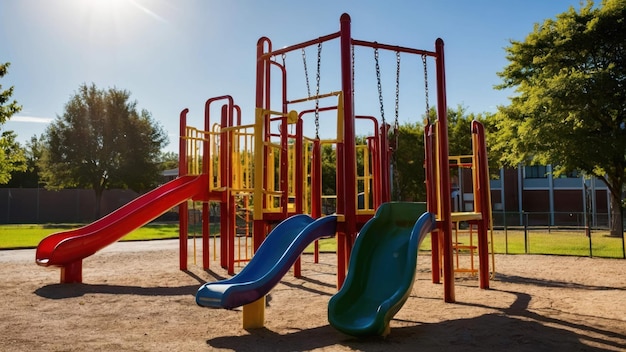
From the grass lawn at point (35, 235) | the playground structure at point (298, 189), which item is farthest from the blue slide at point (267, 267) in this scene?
the grass lawn at point (35, 235)

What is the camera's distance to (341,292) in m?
6.03

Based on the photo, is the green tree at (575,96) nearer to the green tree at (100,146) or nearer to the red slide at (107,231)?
the red slide at (107,231)

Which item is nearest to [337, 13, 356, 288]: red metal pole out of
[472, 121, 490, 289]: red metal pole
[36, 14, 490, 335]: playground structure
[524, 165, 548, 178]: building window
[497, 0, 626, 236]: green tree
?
[36, 14, 490, 335]: playground structure

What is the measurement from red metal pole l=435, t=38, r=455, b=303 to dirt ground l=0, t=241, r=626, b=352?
1.48 ft

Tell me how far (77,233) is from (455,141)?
3118 centimetres

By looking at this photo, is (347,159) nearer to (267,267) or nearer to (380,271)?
(380,271)

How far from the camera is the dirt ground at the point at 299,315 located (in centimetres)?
555

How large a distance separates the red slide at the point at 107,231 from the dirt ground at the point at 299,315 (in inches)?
19.2

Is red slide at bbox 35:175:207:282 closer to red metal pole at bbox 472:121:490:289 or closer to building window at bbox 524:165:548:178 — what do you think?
red metal pole at bbox 472:121:490:289

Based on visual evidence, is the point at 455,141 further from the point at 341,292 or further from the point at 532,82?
the point at 341,292

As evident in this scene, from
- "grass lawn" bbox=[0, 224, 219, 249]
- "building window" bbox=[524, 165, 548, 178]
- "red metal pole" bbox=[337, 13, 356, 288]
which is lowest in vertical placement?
Answer: "grass lawn" bbox=[0, 224, 219, 249]

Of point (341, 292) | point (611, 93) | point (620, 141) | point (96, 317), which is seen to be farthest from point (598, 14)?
point (96, 317)

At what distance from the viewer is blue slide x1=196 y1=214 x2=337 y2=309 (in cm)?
575

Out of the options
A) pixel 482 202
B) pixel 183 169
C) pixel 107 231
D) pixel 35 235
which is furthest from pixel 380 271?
pixel 35 235
